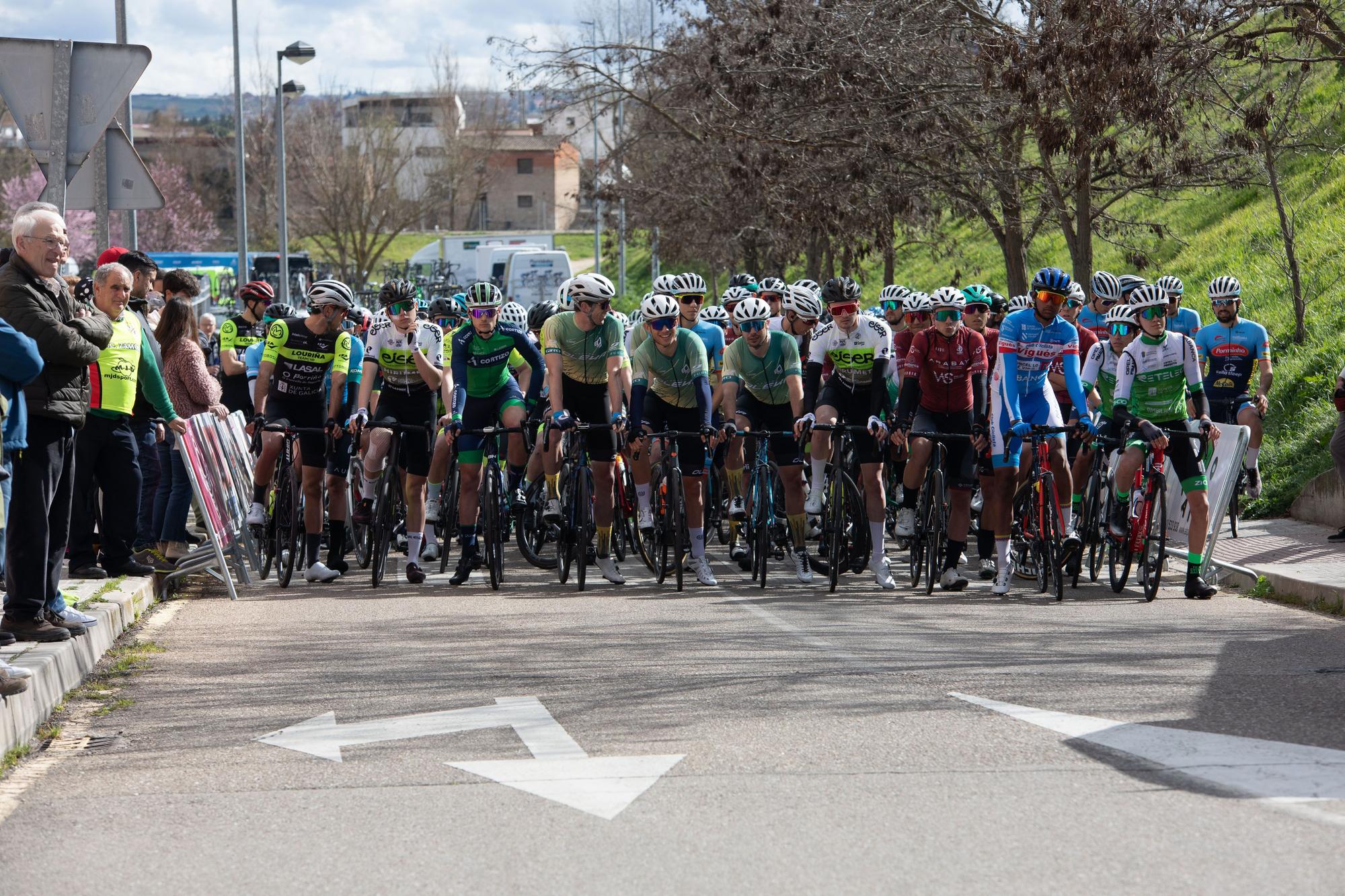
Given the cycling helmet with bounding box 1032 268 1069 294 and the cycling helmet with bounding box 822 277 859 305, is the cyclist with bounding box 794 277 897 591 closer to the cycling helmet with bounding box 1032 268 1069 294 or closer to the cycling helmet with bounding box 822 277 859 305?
the cycling helmet with bounding box 822 277 859 305

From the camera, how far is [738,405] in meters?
13.0

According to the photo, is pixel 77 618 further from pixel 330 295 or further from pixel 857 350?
pixel 857 350

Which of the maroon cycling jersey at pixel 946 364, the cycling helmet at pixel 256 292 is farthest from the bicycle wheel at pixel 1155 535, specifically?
the cycling helmet at pixel 256 292

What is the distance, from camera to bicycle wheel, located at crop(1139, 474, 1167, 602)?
37.8ft

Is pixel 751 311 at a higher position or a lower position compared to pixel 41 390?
higher

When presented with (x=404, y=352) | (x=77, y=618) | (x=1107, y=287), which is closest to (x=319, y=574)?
(x=404, y=352)

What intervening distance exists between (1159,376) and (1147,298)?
55cm

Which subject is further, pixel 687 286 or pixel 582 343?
pixel 687 286

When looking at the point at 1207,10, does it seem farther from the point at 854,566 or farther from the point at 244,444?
the point at 244,444

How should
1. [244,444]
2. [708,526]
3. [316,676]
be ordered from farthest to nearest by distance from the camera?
1. [708,526]
2. [244,444]
3. [316,676]

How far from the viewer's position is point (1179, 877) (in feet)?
15.2

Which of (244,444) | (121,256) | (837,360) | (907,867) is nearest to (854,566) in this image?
(837,360)

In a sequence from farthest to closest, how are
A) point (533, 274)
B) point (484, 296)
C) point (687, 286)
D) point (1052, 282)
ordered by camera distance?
1. point (533, 274)
2. point (687, 286)
3. point (484, 296)
4. point (1052, 282)

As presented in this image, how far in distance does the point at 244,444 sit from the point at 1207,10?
860 cm
